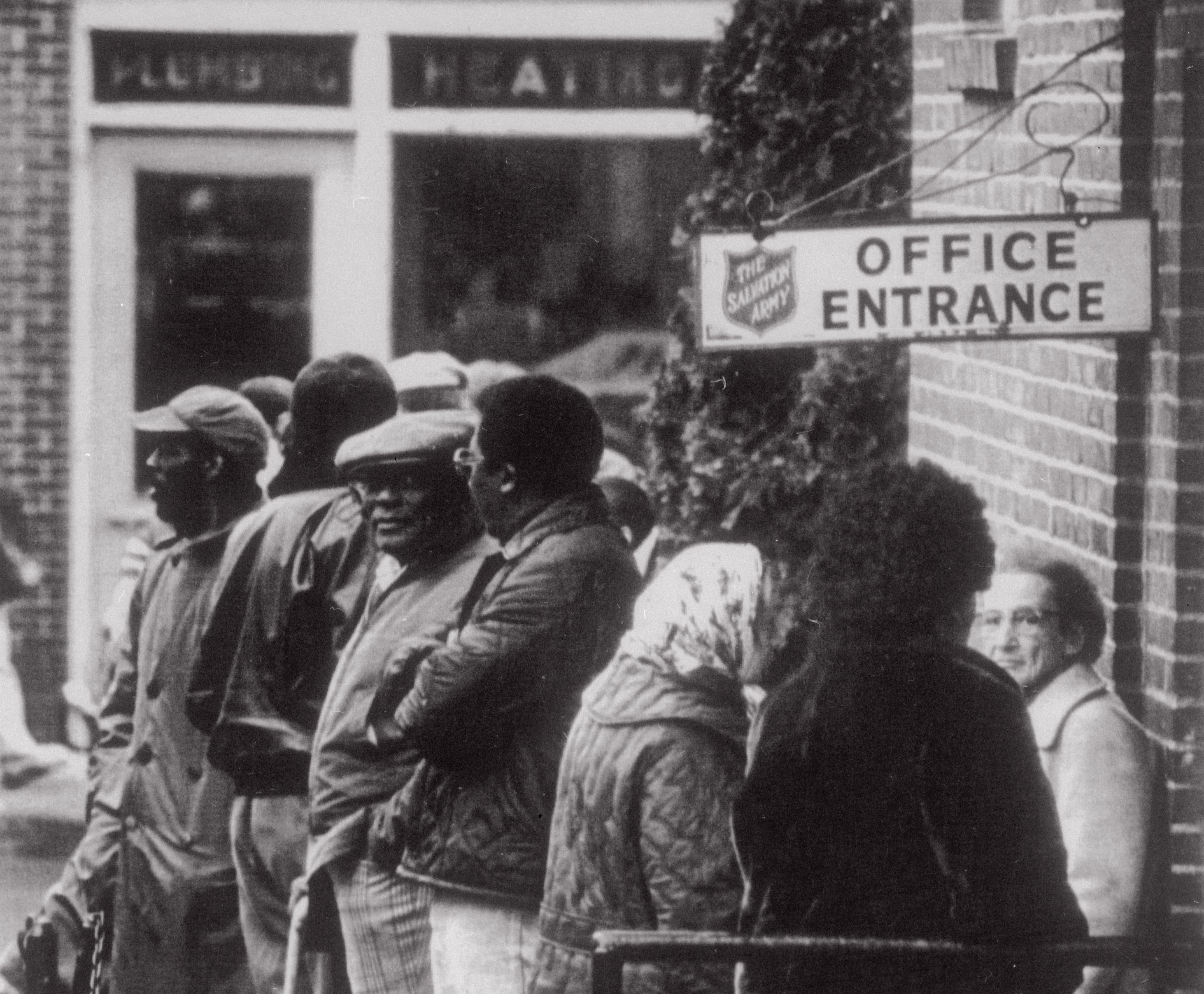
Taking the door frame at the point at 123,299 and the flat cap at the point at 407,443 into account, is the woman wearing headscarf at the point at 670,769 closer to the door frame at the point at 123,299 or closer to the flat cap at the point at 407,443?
the flat cap at the point at 407,443

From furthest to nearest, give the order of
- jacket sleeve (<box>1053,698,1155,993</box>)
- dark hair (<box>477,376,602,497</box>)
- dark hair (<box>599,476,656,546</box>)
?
1. dark hair (<box>599,476,656,546</box>)
2. dark hair (<box>477,376,602,497</box>)
3. jacket sleeve (<box>1053,698,1155,993</box>)

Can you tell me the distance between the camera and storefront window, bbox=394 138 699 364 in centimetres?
1358

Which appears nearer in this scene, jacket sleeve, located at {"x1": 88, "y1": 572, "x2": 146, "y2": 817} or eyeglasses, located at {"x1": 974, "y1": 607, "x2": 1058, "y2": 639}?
eyeglasses, located at {"x1": 974, "y1": 607, "x2": 1058, "y2": 639}

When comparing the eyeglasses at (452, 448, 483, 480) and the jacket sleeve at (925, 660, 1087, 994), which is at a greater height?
the eyeglasses at (452, 448, 483, 480)

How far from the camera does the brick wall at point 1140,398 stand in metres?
5.64

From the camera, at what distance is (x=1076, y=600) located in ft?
17.7

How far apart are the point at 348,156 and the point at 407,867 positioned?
27.7 ft

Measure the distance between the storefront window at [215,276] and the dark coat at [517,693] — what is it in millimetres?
7981

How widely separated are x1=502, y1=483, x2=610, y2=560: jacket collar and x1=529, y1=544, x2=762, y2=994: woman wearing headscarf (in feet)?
2.33

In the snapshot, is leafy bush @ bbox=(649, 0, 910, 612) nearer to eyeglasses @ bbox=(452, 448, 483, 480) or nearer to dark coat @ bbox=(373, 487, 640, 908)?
eyeglasses @ bbox=(452, 448, 483, 480)

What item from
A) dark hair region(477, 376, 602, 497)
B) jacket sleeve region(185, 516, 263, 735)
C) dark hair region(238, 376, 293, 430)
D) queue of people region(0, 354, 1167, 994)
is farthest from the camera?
dark hair region(238, 376, 293, 430)

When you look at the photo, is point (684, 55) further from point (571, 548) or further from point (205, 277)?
point (571, 548)

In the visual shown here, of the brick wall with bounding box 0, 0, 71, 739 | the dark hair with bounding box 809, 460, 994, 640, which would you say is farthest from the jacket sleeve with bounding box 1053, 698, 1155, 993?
the brick wall with bounding box 0, 0, 71, 739

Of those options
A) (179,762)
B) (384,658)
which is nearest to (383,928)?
(384,658)
